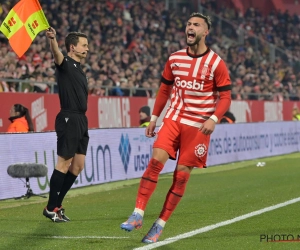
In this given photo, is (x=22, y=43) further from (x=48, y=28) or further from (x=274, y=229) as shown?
(x=274, y=229)

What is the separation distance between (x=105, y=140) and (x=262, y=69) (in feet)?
70.3

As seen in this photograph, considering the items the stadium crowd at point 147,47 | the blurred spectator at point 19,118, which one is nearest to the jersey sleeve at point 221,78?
the blurred spectator at point 19,118

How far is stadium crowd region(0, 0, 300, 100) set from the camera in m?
23.0

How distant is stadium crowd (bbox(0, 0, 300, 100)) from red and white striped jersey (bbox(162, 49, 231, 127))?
37.5 ft

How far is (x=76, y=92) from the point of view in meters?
10.6

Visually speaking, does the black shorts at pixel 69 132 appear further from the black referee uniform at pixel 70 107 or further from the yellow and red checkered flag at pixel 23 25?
the yellow and red checkered flag at pixel 23 25

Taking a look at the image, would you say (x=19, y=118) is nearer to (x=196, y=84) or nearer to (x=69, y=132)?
(x=69, y=132)

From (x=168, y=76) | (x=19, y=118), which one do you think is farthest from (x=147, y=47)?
(x=168, y=76)

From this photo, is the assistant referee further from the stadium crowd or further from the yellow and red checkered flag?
the stadium crowd

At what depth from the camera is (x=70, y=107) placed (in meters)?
10.6

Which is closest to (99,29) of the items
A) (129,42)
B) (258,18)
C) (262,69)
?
(129,42)

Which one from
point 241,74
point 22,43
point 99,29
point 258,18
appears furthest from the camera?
point 258,18

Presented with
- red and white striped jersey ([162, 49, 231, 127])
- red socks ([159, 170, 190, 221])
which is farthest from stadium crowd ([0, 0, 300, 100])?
red socks ([159, 170, 190, 221])

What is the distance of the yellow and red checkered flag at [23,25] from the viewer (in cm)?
1009
